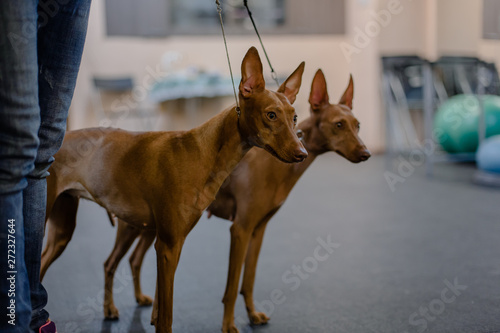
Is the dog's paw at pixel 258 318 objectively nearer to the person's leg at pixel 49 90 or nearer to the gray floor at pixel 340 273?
the gray floor at pixel 340 273

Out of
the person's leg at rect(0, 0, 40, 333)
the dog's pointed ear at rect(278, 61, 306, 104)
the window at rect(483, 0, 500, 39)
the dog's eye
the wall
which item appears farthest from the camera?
the wall

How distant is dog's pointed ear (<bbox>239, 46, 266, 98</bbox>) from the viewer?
4.46ft

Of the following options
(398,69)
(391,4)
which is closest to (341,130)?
(398,69)

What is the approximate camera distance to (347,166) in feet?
20.8

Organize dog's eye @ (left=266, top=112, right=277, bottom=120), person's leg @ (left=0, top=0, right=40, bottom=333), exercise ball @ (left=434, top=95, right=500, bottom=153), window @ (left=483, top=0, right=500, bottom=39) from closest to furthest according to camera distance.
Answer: person's leg @ (left=0, top=0, right=40, bottom=333)
dog's eye @ (left=266, top=112, right=277, bottom=120)
window @ (left=483, top=0, right=500, bottom=39)
exercise ball @ (left=434, top=95, right=500, bottom=153)

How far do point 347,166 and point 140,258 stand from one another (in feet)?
15.3

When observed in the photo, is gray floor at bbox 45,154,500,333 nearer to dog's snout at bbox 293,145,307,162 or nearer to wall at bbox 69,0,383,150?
dog's snout at bbox 293,145,307,162

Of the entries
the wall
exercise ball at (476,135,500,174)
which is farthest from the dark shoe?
the wall

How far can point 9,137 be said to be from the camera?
3.45 feet

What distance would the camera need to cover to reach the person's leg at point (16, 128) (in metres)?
1.03

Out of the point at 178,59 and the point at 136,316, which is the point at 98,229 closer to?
the point at 136,316

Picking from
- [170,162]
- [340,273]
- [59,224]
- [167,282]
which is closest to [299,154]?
[170,162]

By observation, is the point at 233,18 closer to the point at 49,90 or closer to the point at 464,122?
the point at 464,122

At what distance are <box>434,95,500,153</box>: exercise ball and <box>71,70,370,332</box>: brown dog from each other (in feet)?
13.9
